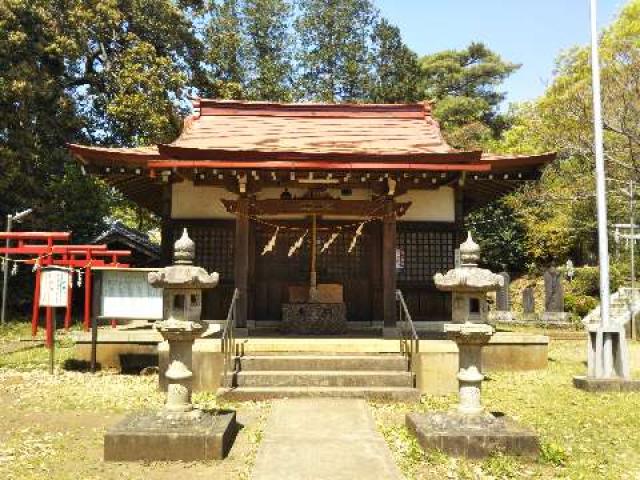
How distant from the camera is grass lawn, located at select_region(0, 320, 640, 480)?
5.52m

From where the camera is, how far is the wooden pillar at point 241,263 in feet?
35.1

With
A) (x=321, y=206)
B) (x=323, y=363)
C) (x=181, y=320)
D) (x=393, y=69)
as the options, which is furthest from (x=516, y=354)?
(x=393, y=69)

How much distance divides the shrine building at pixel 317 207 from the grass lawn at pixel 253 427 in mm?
2586

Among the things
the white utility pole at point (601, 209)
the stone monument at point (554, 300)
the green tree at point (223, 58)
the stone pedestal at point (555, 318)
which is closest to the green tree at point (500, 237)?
the stone monument at point (554, 300)

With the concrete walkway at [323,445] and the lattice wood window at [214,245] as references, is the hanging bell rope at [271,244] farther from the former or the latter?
the concrete walkway at [323,445]

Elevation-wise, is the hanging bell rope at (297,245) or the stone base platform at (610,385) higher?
the hanging bell rope at (297,245)

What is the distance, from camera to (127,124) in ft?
76.3

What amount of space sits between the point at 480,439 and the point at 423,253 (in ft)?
22.1

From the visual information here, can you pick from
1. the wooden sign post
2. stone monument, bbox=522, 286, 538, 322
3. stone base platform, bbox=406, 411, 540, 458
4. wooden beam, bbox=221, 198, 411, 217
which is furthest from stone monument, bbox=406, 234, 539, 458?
stone monument, bbox=522, 286, 538, 322

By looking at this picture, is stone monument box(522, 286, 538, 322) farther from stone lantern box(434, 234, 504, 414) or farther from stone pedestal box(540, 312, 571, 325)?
stone lantern box(434, 234, 504, 414)

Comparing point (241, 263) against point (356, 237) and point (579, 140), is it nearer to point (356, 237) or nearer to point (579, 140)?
point (356, 237)

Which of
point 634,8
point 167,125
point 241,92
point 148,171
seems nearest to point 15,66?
point 167,125

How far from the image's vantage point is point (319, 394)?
8.48 meters

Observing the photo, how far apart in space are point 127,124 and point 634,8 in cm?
1964
